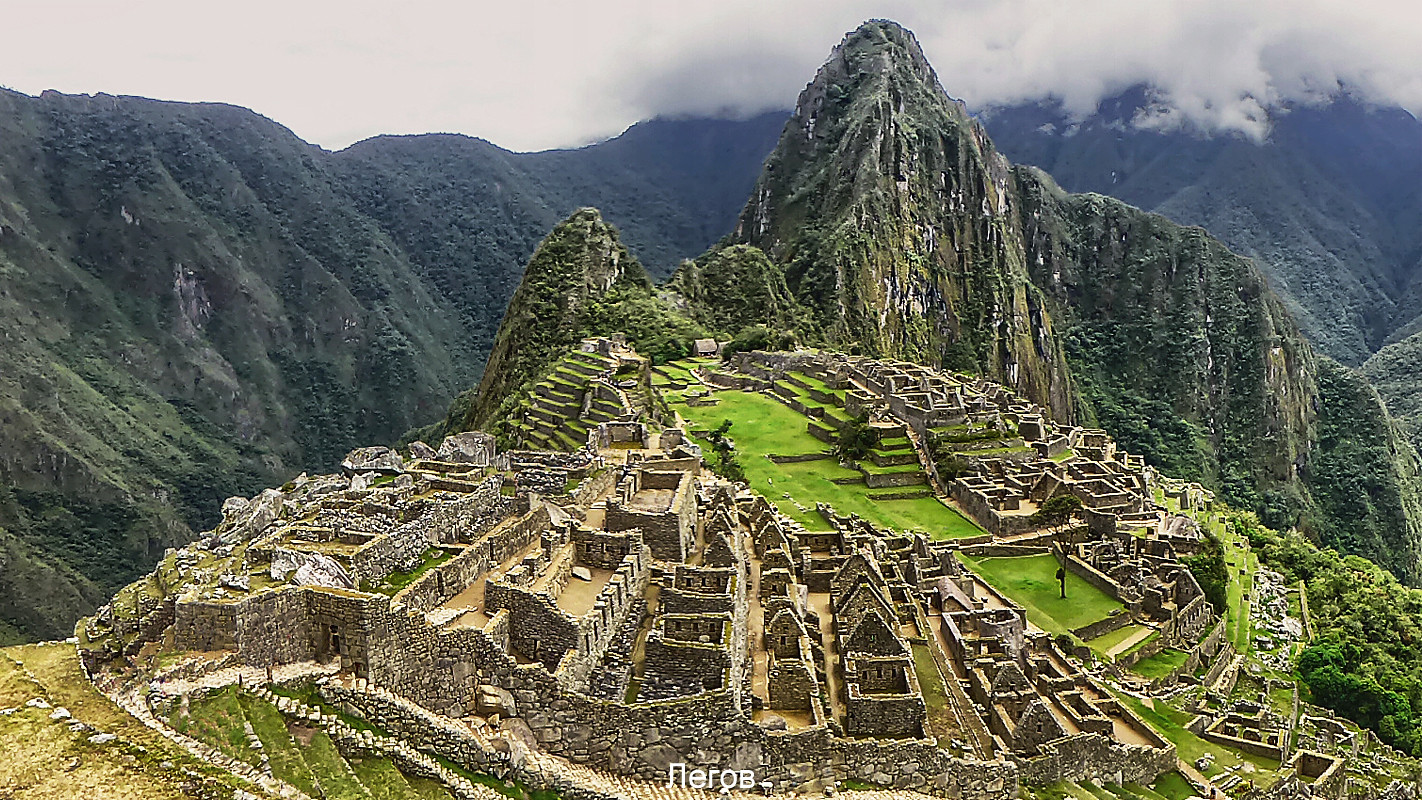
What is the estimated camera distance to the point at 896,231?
166 m

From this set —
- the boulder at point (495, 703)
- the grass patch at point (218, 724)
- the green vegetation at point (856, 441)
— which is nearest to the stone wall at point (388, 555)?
the boulder at point (495, 703)

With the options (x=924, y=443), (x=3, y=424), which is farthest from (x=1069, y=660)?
(x=3, y=424)

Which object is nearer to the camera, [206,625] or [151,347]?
[206,625]

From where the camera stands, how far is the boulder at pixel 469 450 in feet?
100

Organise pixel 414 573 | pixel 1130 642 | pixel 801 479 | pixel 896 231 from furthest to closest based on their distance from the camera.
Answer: pixel 896 231, pixel 801 479, pixel 1130 642, pixel 414 573

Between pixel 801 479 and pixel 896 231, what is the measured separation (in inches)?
4937

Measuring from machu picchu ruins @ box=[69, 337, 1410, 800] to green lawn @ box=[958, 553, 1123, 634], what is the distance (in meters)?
0.18

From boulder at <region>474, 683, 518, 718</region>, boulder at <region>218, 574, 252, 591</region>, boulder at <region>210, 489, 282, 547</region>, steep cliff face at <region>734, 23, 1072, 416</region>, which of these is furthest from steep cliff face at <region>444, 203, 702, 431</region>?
boulder at <region>474, 683, 518, 718</region>

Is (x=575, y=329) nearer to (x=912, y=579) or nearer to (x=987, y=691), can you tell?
(x=912, y=579)

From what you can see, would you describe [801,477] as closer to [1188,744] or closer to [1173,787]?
[1188,744]

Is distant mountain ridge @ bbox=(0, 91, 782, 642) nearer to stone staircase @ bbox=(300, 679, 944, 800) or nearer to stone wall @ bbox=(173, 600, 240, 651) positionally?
stone wall @ bbox=(173, 600, 240, 651)

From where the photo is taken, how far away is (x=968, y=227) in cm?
18862

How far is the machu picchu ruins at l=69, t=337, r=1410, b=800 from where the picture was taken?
12.7m

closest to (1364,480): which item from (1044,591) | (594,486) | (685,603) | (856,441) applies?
(856,441)
